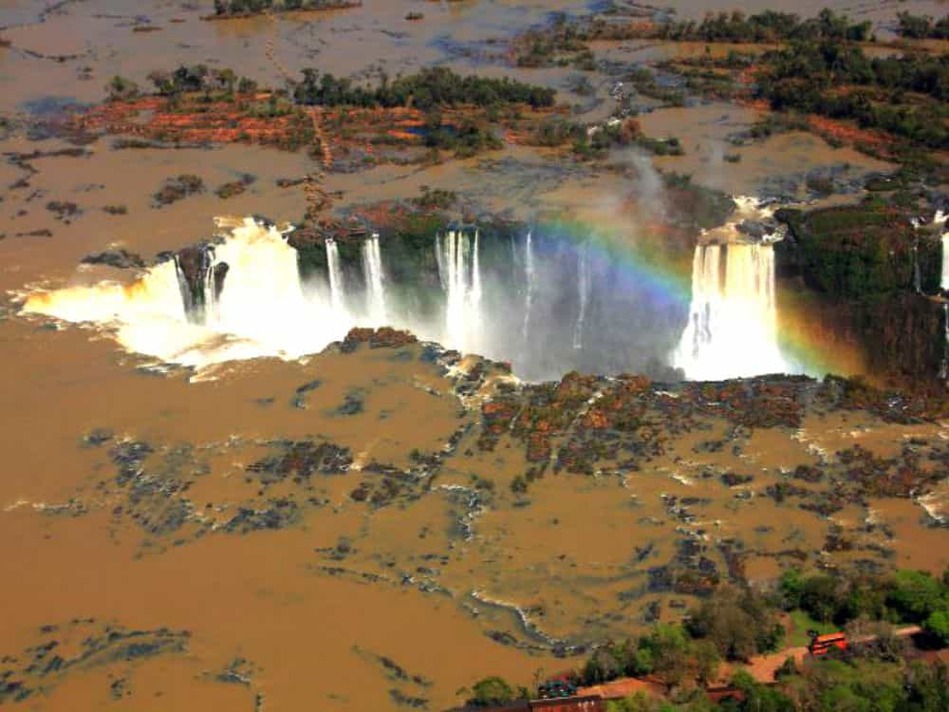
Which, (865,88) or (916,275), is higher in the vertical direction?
(865,88)

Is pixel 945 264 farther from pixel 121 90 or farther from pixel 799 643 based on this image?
pixel 121 90

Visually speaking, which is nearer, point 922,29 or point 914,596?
point 914,596

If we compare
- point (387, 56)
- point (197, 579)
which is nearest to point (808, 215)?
point (197, 579)

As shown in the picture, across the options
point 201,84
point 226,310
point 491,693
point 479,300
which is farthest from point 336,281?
point 491,693

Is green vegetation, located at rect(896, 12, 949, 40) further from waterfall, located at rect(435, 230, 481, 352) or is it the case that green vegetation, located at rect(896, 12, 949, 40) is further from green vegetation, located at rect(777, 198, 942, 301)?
waterfall, located at rect(435, 230, 481, 352)

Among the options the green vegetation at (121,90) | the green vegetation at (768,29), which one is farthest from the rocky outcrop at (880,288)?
the green vegetation at (121,90)

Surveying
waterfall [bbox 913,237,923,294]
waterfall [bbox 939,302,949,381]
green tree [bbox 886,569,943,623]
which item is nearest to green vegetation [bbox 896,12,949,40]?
waterfall [bbox 913,237,923,294]

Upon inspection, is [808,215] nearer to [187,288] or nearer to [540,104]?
[540,104]
